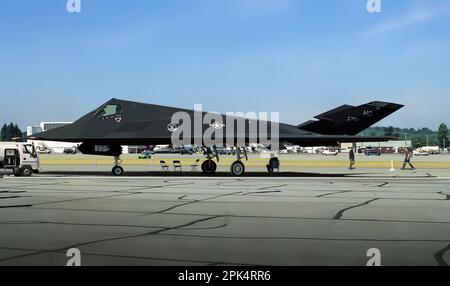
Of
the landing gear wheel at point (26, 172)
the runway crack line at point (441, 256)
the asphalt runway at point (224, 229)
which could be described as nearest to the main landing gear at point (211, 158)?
the landing gear wheel at point (26, 172)

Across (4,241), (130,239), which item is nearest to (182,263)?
(130,239)

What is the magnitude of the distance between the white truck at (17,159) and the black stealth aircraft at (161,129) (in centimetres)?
121

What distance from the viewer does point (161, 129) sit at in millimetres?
26547

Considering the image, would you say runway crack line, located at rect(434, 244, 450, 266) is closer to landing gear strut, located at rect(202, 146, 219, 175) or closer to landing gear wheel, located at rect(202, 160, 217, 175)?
landing gear strut, located at rect(202, 146, 219, 175)

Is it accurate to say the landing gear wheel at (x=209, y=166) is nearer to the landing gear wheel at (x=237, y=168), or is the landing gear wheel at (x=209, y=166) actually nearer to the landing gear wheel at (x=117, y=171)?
the landing gear wheel at (x=237, y=168)

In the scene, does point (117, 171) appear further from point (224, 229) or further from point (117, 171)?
point (224, 229)

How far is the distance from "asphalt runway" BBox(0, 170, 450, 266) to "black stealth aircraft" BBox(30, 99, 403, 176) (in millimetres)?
12010

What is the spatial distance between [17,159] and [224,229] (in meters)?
21.8

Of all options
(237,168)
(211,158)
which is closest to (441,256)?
(237,168)

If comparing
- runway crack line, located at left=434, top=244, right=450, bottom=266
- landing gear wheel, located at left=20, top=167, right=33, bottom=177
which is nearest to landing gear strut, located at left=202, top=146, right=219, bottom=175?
landing gear wheel, located at left=20, top=167, right=33, bottom=177

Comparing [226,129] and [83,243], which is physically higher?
[226,129]
